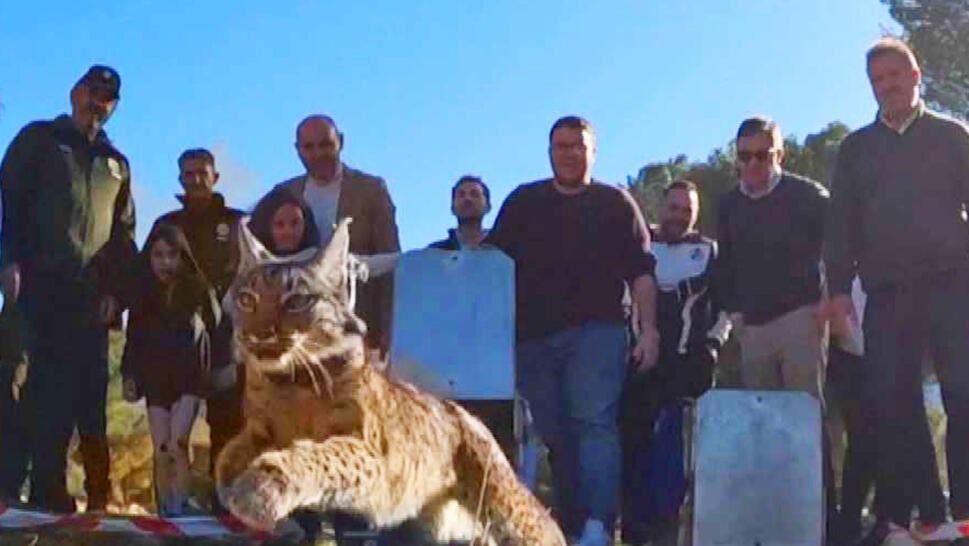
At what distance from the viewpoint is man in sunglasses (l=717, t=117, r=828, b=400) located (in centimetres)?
927

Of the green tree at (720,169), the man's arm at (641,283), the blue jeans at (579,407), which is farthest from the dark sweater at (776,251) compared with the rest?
the green tree at (720,169)

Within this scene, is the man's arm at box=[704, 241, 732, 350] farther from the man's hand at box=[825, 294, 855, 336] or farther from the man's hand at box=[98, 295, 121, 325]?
the man's hand at box=[98, 295, 121, 325]

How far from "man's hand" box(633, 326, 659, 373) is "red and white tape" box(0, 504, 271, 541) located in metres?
2.21

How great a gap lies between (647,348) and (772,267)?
2.91 feet

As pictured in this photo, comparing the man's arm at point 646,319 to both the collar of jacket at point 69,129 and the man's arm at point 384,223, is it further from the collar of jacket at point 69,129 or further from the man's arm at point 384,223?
the collar of jacket at point 69,129

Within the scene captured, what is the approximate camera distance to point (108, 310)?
9.63 m

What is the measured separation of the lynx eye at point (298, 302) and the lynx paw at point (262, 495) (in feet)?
2.25

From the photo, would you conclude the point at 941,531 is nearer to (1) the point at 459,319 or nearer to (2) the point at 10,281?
(1) the point at 459,319

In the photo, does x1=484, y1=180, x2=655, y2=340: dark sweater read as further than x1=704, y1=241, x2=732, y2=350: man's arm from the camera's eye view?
No

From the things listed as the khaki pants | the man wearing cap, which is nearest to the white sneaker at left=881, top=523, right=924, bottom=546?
the khaki pants

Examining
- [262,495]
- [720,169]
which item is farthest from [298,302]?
[720,169]

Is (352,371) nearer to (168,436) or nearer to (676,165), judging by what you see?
(168,436)

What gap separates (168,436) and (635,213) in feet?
9.41

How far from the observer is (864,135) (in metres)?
8.91
